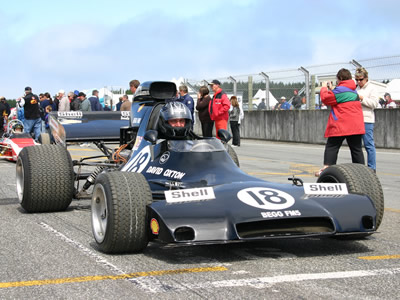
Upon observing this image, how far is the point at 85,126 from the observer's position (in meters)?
9.80

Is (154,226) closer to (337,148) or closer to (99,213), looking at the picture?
(99,213)

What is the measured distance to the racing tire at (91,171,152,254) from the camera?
219 inches

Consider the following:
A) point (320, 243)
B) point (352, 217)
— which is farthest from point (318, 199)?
point (320, 243)

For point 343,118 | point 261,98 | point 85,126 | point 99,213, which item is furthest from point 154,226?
point 261,98

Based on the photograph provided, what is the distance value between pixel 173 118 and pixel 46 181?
6.00 ft

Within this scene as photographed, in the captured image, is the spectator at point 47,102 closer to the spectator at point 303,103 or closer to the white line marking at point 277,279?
the spectator at point 303,103

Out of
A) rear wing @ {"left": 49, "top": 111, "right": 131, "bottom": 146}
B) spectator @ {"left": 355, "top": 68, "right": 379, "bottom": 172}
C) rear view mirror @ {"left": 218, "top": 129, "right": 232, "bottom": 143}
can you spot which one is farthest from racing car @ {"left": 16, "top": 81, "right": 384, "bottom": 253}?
spectator @ {"left": 355, "top": 68, "right": 379, "bottom": 172}

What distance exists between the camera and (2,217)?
7977mm

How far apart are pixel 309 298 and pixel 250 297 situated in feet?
1.20

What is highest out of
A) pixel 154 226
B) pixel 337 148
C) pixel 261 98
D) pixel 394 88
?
pixel 394 88

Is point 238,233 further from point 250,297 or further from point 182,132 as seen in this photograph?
point 182,132

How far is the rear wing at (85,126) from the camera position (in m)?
9.70

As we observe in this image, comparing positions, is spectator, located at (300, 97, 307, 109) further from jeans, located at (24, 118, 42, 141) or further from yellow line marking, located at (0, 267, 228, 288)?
yellow line marking, located at (0, 267, 228, 288)

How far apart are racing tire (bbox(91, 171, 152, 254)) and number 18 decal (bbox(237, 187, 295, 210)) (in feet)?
2.65
